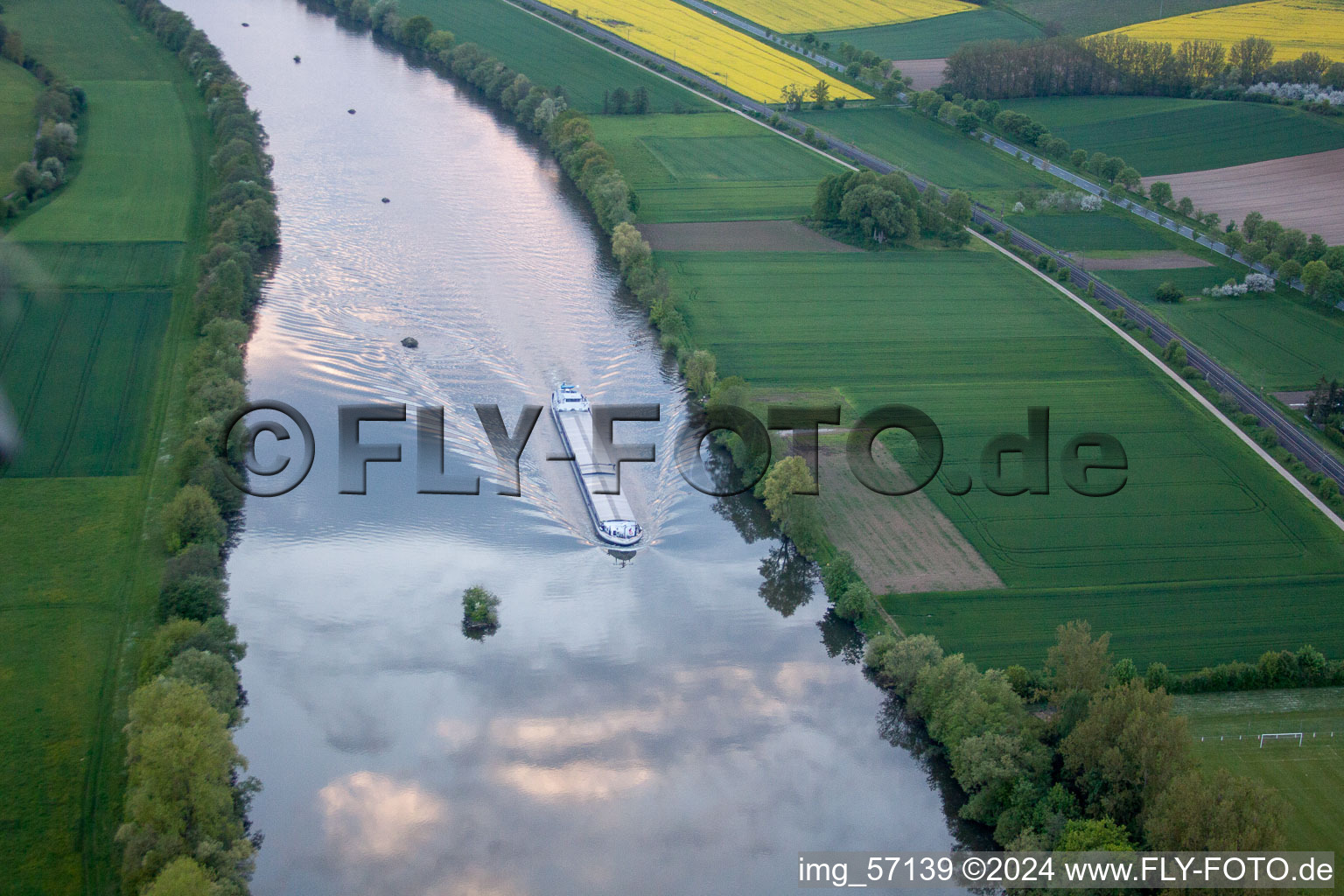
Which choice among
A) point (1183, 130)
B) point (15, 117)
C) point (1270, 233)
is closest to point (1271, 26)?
point (1183, 130)

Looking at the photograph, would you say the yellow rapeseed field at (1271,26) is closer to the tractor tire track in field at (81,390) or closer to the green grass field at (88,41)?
the green grass field at (88,41)

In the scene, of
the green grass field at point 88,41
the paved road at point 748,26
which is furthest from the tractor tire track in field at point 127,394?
the paved road at point 748,26

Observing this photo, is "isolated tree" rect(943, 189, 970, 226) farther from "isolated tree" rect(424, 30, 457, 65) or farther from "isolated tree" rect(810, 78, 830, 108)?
"isolated tree" rect(424, 30, 457, 65)

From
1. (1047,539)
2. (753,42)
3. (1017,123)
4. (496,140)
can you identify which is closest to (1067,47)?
(1017,123)

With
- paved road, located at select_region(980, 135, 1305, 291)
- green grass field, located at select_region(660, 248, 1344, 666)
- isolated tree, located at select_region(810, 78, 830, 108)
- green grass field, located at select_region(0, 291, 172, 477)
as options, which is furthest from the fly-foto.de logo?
isolated tree, located at select_region(810, 78, 830, 108)

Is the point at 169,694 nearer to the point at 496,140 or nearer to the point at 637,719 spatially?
the point at 637,719
